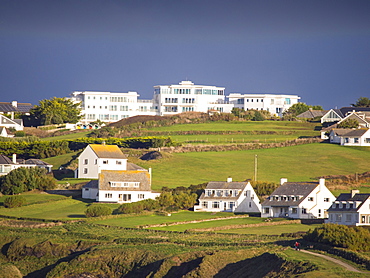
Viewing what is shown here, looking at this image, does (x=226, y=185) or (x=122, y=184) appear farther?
(x=122, y=184)

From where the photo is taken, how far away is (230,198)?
8394 cm

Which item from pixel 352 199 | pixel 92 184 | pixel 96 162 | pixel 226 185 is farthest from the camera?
pixel 96 162

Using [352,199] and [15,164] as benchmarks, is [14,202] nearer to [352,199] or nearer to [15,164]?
Answer: [15,164]

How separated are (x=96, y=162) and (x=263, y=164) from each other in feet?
68.4

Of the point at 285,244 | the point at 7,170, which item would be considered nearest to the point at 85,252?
the point at 285,244

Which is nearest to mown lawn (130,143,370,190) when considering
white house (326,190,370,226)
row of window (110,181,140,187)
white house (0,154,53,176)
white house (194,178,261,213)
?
row of window (110,181,140,187)

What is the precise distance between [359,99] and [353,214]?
99.6m

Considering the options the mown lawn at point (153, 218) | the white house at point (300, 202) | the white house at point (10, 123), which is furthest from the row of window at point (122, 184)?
the white house at point (10, 123)

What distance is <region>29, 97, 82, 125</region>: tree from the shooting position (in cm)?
15112

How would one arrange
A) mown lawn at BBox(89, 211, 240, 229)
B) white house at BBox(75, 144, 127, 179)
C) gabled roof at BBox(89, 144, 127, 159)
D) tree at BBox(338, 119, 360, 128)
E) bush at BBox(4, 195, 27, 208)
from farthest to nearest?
tree at BBox(338, 119, 360, 128) < gabled roof at BBox(89, 144, 127, 159) < white house at BBox(75, 144, 127, 179) < bush at BBox(4, 195, 27, 208) < mown lawn at BBox(89, 211, 240, 229)

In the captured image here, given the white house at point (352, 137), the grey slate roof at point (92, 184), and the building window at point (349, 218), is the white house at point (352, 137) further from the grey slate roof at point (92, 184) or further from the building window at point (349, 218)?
the building window at point (349, 218)

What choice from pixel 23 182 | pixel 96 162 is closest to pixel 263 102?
pixel 96 162

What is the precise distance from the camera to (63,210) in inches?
3238

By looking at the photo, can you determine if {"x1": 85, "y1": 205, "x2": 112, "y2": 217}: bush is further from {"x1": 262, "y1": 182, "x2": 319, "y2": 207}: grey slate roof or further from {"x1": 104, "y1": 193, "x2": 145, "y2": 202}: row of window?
{"x1": 262, "y1": 182, "x2": 319, "y2": 207}: grey slate roof
